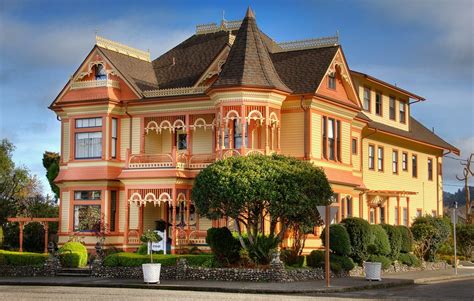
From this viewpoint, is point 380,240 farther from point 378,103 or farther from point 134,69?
point 134,69

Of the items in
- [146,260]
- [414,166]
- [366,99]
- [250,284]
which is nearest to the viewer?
[250,284]

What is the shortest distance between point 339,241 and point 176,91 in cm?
1202

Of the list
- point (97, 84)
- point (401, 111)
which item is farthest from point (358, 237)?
point (401, 111)

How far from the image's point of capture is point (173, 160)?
38938 millimetres

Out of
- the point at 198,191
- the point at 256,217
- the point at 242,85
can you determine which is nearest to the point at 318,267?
the point at 256,217

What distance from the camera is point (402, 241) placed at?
40156 millimetres

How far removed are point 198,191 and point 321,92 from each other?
1022 centimetres

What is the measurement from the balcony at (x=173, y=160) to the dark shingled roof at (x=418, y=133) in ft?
42.0

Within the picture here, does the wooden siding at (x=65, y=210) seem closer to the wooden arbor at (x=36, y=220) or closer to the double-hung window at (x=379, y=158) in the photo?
the wooden arbor at (x=36, y=220)

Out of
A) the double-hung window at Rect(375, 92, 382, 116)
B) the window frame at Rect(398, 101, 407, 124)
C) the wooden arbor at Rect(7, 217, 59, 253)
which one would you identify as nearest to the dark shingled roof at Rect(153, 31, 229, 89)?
the wooden arbor at Rect(7, 217, 59, 253)

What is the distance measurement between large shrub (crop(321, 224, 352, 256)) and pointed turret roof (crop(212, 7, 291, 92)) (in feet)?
23.8

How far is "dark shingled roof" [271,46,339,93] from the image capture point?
39.9 metres

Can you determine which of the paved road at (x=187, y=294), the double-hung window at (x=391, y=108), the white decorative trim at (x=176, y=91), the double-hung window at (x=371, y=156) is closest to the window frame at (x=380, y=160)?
the double-hung window at (x=371, y=156)

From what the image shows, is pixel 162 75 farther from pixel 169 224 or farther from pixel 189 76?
pixel 169 224
